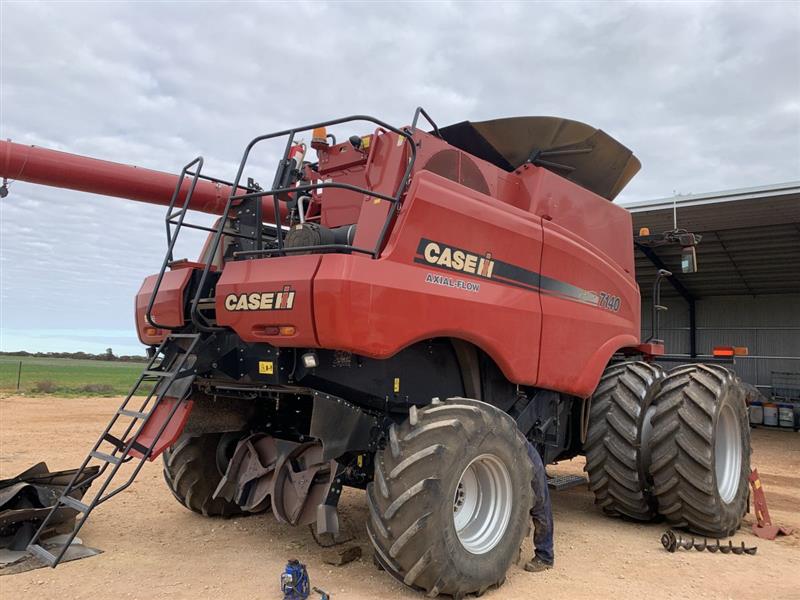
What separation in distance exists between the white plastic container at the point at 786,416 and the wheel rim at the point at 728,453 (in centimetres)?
1104

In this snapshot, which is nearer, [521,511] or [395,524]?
[395,524]

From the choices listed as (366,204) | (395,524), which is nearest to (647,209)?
(366,204)

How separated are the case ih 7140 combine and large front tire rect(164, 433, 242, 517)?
0.7 inches

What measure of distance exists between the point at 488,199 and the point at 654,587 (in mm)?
2908

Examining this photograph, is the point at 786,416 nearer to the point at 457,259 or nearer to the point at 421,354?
the point at 421,354

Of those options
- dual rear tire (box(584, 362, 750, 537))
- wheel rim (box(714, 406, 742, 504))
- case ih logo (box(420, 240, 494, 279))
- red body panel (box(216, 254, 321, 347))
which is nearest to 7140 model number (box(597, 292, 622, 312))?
dual rear tire (box(584, 362, 750, 537))

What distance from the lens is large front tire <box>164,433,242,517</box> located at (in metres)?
5.60

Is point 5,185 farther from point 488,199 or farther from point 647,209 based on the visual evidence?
point 647,209

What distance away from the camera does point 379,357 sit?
383 cm

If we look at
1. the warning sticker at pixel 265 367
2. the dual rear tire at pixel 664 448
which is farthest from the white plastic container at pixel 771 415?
the warning sticker at pixel 265 367

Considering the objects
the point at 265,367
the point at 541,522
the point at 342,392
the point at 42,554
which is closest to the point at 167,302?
the point at 265,367

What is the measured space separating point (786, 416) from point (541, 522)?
13.8 m

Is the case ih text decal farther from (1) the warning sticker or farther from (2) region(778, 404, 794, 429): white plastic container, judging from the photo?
Result: (2) region(778, 404, 794, 429): white plastic container

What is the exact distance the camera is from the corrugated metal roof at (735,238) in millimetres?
12414
